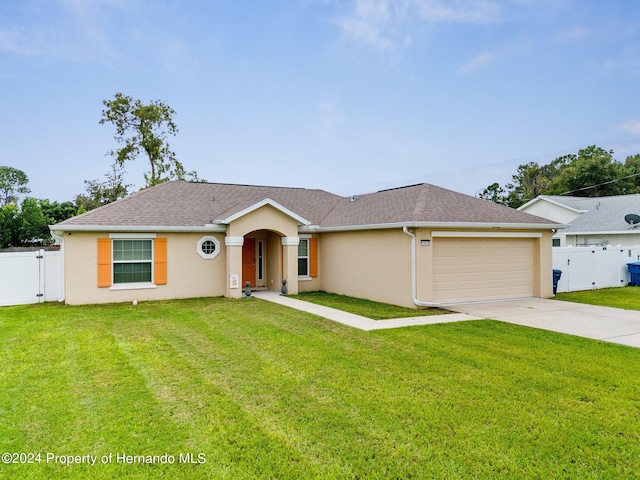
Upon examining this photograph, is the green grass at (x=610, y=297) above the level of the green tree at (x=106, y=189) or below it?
below

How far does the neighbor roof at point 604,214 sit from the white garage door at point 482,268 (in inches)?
474

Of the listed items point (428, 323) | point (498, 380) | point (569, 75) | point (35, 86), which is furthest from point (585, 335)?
point (35, 86)

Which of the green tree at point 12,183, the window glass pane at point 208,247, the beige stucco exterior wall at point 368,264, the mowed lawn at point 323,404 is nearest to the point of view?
the mowed lawn at point 323,404

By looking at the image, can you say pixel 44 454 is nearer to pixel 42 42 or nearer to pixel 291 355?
pixel 291 355

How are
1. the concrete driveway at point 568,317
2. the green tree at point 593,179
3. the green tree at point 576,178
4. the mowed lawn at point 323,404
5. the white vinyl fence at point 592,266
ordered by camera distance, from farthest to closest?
the green tree at point 576,178
the green tree at point 593,179
the white vinyl fence at point 592,266
the concrete driveway at point 568,317
the mowed lawn at point 323,404

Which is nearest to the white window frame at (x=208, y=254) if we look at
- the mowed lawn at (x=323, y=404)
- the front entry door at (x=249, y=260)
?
the front entry door at (x=249, y=260)

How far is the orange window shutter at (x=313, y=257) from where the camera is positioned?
15.8 metres

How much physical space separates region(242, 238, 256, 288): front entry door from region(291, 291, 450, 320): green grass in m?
2.64

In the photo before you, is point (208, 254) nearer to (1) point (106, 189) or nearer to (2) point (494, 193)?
(1) point (106, 189)

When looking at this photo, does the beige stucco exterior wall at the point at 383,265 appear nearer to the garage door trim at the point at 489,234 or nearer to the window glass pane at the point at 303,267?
the garage door trim at the point at 489,234

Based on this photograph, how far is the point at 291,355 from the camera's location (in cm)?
666

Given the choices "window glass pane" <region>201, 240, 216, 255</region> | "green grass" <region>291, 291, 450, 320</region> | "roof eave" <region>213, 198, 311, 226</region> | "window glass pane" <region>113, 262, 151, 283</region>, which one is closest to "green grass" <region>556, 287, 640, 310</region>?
"green grass" <region>291, 291, 450, 320</region>

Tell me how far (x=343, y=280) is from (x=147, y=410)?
34.2 feet

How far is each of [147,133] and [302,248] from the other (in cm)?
2133
